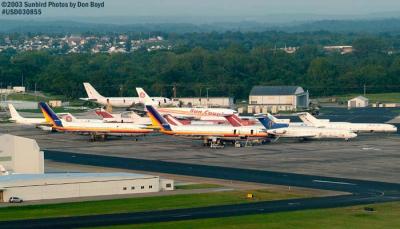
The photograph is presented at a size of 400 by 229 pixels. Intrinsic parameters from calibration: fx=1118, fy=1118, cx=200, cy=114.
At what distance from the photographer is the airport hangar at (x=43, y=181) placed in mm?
102688

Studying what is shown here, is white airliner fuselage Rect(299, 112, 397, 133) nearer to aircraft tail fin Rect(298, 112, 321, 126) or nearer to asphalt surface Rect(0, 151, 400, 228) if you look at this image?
aircraft tail fin Rect(298, 112, 321, 126)

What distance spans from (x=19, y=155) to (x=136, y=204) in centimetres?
2013

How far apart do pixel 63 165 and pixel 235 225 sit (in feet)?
166

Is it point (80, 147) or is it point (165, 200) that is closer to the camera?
point (165, 200)

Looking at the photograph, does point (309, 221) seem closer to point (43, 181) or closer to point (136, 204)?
point (136, 204)

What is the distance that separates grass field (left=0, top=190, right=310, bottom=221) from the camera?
95.6m

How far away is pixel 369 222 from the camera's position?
9306cm

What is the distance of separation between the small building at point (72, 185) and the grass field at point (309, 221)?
16524mm

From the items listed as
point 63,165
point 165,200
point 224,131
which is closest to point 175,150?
point 224,131

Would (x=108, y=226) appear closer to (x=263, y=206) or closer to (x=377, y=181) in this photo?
(x=263, y=206)

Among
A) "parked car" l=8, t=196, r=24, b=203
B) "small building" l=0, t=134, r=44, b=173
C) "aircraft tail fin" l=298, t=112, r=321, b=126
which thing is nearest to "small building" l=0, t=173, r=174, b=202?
"parked car" l=8, t=196, r=24, b=203

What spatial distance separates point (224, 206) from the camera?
10119 cm

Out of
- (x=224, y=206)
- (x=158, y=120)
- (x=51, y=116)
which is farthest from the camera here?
(x=51, y=116)

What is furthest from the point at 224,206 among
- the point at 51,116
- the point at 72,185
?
the point at 51,116
